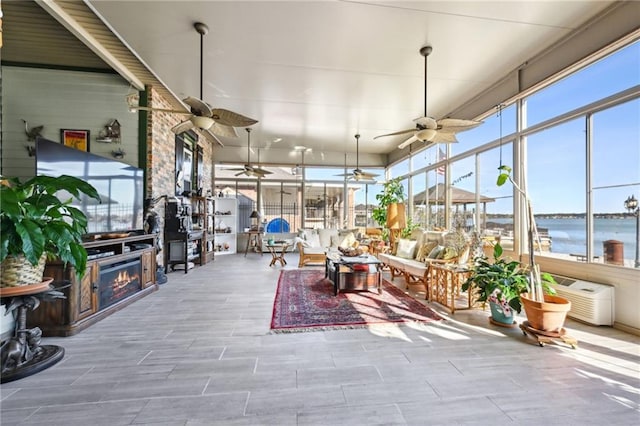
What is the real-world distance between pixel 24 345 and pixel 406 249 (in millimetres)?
5006

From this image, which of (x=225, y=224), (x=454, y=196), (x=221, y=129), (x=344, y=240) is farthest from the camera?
(x=225, y=224)

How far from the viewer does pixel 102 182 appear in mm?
3184

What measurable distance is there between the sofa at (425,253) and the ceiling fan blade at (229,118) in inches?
126

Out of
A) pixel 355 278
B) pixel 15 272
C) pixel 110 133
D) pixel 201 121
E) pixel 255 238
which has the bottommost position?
pixel 355 278

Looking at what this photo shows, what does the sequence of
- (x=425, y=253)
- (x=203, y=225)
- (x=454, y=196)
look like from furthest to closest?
(x=203, y=225) → (x=454, y=196) → (x=425, y=253)

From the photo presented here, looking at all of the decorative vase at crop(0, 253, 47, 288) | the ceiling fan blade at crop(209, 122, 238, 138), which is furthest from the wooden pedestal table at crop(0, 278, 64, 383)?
the ceiling fan blade at crop(209, 122, 238, 138)

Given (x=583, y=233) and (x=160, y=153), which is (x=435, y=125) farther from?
(x=160, y=153)

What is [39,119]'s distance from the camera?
3.99 metres

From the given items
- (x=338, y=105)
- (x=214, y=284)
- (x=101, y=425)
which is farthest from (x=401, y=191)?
(x=101, y=425)

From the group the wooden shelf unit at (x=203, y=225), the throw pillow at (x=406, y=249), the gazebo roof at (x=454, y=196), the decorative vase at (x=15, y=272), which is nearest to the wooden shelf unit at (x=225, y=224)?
the wooden shelf unit at (x=203, y=225)

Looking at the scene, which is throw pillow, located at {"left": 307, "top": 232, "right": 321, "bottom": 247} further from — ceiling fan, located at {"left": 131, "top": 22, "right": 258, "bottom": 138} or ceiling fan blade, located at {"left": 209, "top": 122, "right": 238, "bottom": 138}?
ceiling fan, located at {"left": 131, "top": 22, "right": 258, "bottom": 138}

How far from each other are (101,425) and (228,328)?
1.28 meters

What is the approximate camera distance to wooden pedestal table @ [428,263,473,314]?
321 centimetres

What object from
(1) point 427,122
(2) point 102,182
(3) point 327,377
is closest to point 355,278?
(3) point 327,377
